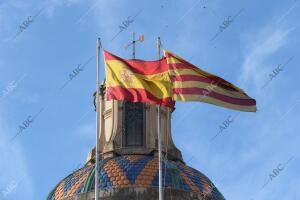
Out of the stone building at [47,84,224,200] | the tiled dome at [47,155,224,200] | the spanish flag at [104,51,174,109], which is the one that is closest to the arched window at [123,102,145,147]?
the stone building at [47,84,224,200]

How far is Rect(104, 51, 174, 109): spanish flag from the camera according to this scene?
29.6 metres

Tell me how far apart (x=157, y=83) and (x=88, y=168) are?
13765 millimetres

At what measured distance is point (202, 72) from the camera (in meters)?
30.6

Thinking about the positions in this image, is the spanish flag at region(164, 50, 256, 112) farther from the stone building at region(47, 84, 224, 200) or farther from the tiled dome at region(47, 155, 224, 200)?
the tiled dome at region(47, 155, 224, 200)

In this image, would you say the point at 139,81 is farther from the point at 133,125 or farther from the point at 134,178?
the point at 133,125

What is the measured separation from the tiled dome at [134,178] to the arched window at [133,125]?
202 centimetres

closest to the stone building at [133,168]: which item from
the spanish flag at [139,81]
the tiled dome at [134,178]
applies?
the tiled dome at [134,178]

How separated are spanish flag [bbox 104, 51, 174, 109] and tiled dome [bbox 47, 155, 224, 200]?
395 inches

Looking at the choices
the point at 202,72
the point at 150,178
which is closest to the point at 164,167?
the point at 150,178

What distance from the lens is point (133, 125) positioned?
4562 cm

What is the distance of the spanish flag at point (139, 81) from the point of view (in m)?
29.6

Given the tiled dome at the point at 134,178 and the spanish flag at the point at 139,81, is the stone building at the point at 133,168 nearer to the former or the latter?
the tiled dome at the point at 134,178

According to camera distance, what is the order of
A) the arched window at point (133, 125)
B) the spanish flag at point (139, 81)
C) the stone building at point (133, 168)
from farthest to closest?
the arched window at point (133, 125) → the stone building at point (133, 168) → the spanish flag at point (139, 81)

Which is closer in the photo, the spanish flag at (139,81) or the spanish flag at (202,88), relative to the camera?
the spanish flag at (139,81)
